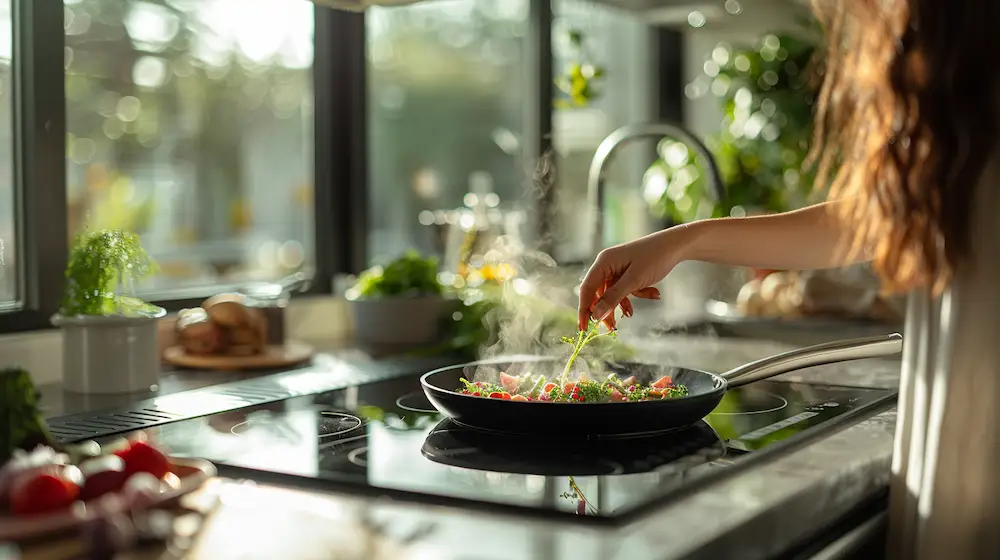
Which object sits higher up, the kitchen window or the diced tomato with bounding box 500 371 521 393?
the kitchen window

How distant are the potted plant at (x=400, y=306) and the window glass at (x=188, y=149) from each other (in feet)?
6.38

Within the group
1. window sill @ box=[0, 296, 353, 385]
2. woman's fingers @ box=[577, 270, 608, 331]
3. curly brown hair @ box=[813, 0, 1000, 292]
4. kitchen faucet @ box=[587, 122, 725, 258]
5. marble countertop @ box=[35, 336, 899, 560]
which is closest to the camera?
marble countertop @ box=[35, 336, 899, 560]

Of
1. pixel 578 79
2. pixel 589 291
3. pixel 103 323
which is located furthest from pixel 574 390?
pixel 578 79

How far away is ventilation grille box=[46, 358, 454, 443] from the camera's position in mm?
1195

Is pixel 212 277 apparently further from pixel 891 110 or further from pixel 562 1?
pixel 891 110

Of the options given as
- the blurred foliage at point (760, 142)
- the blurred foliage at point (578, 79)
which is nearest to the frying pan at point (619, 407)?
the blurred foliage at point (578, 79)

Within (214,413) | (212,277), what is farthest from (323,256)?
(212,277)

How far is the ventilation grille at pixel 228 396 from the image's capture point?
120cm

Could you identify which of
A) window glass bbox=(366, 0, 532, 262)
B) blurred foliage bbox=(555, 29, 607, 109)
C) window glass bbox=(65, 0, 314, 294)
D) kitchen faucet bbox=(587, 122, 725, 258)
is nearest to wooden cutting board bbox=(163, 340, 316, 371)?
kitchen faucet bbox=(587, 122, 725, 258)

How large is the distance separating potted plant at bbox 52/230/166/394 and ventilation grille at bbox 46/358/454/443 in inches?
3.0

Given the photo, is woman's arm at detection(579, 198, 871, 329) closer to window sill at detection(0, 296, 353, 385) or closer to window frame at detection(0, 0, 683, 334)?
window sill at detection(0, 296, 353, 385)

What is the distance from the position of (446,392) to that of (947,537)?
48 cm

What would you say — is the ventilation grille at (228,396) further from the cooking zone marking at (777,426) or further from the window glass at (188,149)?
the window glass at (188,149)

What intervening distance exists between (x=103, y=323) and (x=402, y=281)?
2.24 feet
